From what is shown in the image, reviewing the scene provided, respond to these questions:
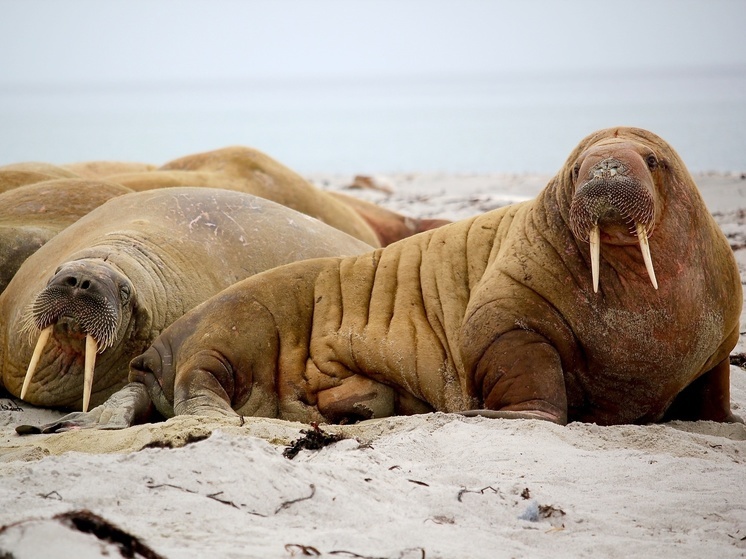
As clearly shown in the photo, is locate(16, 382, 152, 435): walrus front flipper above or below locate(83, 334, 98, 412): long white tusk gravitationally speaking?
below

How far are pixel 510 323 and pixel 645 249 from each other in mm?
680

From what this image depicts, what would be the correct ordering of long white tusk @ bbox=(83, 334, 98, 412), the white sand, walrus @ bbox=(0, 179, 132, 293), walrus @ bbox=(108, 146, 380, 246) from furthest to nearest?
walrus @ bbox=(108, 146, 380, 246)
walrus @ bbox=(0, 179, 132, 293)
long white tusk @ bbox=(83, 334, 98, 412)
the white sand

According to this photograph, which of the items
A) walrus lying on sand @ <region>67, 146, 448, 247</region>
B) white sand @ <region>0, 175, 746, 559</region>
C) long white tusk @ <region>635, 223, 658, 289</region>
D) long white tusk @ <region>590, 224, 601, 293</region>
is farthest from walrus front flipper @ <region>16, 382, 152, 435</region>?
walrus lying on sand @ <region>67, 146, 448, 247</region>

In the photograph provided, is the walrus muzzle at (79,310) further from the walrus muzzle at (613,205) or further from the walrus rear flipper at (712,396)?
the walrus rear flipper at (712,396)

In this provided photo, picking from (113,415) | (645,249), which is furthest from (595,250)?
(113,415)

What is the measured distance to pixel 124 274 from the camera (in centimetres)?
544

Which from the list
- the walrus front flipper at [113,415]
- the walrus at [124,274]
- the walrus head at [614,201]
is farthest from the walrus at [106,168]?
the walrus head at [614,201]

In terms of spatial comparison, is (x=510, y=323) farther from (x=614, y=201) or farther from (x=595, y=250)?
(x=614, y=201)

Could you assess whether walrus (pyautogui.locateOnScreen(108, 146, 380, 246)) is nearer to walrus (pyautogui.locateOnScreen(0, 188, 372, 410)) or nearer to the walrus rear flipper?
walrus (pyautogui.locateOnScreen(0, 188, 372, 410))

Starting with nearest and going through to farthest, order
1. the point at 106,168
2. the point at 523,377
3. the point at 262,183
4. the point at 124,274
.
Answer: the point at 523,377 → the point at 124,274 → the point at 262,183 → the point at 106,168

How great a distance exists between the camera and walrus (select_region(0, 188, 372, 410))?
504 centimetres

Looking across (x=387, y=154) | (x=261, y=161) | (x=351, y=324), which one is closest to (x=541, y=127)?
(x=387, y=154)

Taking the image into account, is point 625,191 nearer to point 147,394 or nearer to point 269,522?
point 269,522

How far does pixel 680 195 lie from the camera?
15.3ft
